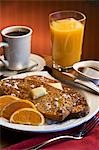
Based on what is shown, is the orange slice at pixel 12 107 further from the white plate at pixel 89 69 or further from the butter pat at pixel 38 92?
the white plate at pixel 89 69

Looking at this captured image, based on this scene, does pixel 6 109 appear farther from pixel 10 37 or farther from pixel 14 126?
pixel 10 37

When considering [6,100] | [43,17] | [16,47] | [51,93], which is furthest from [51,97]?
[43,17]

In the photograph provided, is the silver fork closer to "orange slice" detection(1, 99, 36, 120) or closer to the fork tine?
the fork tine

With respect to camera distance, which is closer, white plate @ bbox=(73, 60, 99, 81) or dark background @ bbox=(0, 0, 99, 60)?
→ white plate @ bbox=(73, 60, 99, 81)

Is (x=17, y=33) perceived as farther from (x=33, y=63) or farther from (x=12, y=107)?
(x=12, y=107)

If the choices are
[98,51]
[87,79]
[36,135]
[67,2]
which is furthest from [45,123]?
[67,2]

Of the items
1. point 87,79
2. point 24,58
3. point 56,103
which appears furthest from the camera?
point 24,58

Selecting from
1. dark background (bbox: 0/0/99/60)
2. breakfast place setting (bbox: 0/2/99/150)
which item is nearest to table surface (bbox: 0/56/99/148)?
breakfast place setting (bbox: 0/2/99/150)

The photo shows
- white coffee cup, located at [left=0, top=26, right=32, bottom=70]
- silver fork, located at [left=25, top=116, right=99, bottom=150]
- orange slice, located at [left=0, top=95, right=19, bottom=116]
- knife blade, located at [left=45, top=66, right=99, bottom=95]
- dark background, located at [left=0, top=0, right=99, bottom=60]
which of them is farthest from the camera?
dark background, located at [left=0, top=0, right=99, bottom=60]
